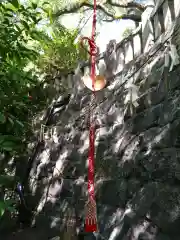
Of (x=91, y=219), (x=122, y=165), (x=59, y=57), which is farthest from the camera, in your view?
(x=59, y=57)

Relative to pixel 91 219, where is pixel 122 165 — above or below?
above

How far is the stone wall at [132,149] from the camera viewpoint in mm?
2385

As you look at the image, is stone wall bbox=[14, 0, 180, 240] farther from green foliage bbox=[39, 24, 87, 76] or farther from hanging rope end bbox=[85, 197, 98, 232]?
green foliage bbox=[39, 24, 87, 76]

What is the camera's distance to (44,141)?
17.8 feet

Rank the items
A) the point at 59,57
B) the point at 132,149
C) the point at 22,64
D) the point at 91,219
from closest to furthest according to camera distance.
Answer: the point at 91,219 < the point at 132,149 < the point at 22,64 < the point at 59,57

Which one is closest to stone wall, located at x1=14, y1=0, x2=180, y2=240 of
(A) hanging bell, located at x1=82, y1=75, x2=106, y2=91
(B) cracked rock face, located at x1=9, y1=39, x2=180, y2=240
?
(B) cracked rock face, located at x1=9, y1=39, x2=180, y2=240

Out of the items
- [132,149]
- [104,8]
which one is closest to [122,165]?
[132,149]

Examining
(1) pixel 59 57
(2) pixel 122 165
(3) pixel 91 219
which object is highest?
(1) pixel 59 57

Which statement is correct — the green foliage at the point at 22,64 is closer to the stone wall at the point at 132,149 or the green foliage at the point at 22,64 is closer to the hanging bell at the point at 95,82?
the hanging bell at the point at 95,82

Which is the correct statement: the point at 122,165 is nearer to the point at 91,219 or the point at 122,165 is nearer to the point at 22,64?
the point at 91,219

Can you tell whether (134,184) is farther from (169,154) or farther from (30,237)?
(30,237)

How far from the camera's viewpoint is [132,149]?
2.96 m

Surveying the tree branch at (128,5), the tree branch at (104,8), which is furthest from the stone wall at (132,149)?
the tree branch at (128,5)

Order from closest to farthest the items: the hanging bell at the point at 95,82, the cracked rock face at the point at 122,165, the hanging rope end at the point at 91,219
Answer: the cracked rock face at the point at 122,165 < the hanging rope end at the point at 91,219 < the hanging bell at the point at 95,82
